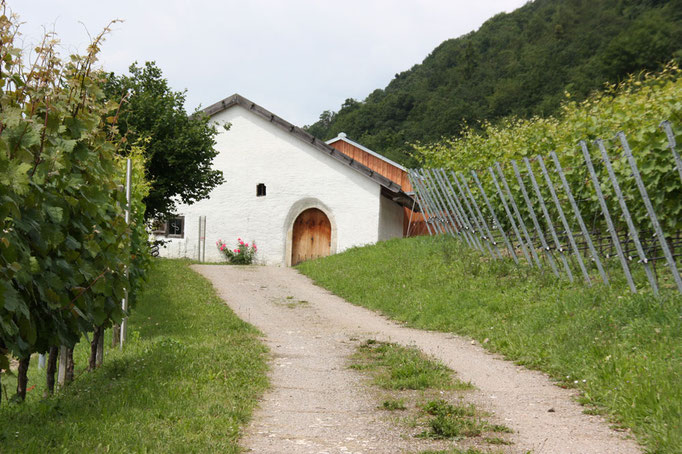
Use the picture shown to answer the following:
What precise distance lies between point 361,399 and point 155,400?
1.83 metres

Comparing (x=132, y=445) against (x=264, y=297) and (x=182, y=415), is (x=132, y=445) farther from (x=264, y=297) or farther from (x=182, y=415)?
(x=264, y=297)

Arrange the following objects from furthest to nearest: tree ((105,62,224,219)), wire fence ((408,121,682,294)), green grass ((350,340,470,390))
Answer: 1. tree ((105,62,224,219))
2. wire fence ((408,121,682,294))
3. green grass ((350,340,470,390))

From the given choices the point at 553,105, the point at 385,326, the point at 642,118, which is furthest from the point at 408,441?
the point at 553,105

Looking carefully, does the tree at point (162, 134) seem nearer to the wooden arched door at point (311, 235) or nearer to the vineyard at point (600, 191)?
the wooden arched door at point (311, 235)

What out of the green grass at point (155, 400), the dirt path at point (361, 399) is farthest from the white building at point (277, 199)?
the green grass at point (155, 400)

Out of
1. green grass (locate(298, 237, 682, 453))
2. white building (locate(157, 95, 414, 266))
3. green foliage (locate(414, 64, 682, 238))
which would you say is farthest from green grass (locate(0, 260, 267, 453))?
white building (locate(157, 95, 414, 266))

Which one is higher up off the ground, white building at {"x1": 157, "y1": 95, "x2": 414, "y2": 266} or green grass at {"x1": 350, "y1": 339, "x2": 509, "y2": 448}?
white building at {"x1": 157, "y1": 95, "x2": 414, "y2": 266}

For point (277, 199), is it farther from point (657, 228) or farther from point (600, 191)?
point (657, 228)

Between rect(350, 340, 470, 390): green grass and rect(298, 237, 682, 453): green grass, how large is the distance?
112 cm

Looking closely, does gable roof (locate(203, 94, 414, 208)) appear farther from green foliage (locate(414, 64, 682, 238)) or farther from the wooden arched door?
green foliage (locate(414, 64, 682, 238))

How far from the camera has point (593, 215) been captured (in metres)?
11.3

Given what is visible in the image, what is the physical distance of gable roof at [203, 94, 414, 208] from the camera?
2236 centimetres

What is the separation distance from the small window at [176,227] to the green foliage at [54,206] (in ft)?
60.1

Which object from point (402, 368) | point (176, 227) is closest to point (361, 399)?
point (402, 368)
